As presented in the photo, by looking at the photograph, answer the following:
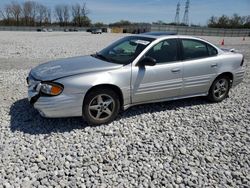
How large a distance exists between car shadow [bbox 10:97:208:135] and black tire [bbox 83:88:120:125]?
0.23 meters

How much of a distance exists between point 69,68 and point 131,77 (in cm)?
110

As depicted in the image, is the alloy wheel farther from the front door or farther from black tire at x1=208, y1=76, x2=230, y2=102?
black tire at x1=208, y1=76, x2=230, y2=102

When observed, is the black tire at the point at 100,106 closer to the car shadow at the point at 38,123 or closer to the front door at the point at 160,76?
the car shadow at the point at 38,123

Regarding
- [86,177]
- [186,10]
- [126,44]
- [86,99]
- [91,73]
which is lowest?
[86,177]

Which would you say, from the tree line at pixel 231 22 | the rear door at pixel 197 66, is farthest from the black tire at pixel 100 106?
the tree line at pixel 231 22

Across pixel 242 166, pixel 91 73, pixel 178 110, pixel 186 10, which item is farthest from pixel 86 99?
pixel 186 10

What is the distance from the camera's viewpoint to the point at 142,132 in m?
4.04

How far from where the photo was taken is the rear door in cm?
491

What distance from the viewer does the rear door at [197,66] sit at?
4914 millimetres

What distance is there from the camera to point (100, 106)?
4.17m

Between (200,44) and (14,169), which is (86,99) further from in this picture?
(200,44)

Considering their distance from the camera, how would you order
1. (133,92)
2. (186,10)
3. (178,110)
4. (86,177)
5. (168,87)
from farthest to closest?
(186,10), (178,110), (168,87), (133,92), (86,177)

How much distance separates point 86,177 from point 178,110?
275 centimetres

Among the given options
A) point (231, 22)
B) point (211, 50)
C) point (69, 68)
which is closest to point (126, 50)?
point (69, 68)
